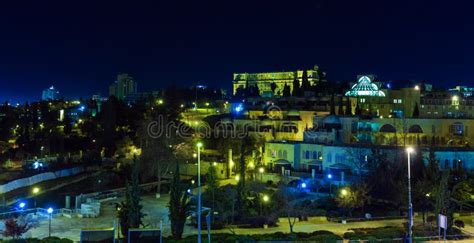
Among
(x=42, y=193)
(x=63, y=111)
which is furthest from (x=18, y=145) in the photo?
(x=63, y=111)

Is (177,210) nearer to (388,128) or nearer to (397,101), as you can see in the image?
(388,128)

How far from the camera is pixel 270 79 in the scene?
10700 centimetres

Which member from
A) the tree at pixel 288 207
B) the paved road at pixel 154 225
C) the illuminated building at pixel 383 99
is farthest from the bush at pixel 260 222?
the illuminated building at pixel 383 99

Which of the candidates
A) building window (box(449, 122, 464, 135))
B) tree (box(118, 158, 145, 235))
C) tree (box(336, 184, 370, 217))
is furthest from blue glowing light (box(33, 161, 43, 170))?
building window (box(449, 122, 464, 135))

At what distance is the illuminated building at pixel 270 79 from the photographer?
3971 inches

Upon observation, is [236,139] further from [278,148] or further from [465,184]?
[465,184]

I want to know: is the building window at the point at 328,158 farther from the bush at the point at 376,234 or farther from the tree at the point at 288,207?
the bush at the point at 376,234

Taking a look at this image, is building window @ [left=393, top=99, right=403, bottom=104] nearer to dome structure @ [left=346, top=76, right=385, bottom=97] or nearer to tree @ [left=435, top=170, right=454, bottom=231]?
dome structure @ [left=346, top=76, right=385, bottom=97]

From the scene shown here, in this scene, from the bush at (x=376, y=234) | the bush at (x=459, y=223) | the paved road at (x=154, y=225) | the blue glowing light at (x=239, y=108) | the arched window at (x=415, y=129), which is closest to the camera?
the bush at (x=376, y=234)

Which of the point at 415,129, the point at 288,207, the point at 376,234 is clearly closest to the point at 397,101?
the point at 415,129

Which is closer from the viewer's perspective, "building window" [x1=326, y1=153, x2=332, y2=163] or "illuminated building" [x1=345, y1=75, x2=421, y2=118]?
"building window" [x1=326, y1=153, x2=332, y2=163]

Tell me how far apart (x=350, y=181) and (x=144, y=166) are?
17120 millimetres

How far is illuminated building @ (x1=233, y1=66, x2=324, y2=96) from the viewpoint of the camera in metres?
101

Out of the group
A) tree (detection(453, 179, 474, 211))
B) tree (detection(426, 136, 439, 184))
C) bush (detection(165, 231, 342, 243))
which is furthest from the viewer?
tree (detection(453, 179, 474, 211))
